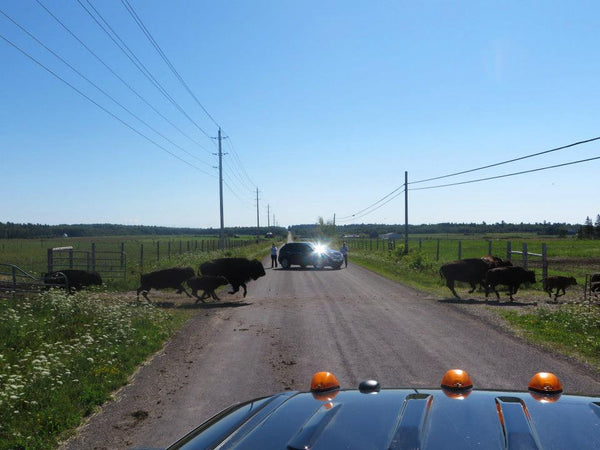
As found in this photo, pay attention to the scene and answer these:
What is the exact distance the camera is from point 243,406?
3006 millimetres

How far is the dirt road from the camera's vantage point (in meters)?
6.70

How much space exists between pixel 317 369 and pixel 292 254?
28.8 meters

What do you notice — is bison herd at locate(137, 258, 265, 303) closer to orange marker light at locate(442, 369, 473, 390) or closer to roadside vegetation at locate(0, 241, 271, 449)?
roadside vegetation at locate(0, 241, 271, 449)

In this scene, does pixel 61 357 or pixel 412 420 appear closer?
pixel 412 420

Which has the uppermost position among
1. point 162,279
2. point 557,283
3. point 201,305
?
point 162,279

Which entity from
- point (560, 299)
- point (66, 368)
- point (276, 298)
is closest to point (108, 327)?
point (66, 368)

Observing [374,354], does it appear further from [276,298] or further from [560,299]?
[560,299]

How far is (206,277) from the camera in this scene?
18.5 meters

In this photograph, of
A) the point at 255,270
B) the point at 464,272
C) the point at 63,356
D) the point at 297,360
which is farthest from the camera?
the point at 255,270

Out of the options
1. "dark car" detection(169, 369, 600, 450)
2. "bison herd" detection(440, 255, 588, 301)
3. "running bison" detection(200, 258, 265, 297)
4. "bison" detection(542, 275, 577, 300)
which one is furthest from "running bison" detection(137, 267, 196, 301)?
"dark car" detection(169, 369, 600, 450)

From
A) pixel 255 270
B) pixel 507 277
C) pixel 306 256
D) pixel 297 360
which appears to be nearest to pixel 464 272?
pixel 507 277

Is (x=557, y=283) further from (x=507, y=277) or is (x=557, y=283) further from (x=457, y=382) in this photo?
(x=457, y=382)

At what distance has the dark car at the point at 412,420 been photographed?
2061 millimetres

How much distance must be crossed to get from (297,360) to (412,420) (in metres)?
7.23
